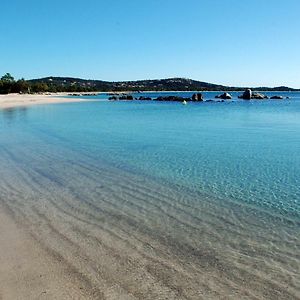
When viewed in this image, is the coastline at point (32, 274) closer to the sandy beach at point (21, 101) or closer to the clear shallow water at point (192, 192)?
the clear shallow water at point (192, 192)

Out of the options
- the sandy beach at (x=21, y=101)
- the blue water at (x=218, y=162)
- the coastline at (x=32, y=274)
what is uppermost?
the coastline at (x=32, y=274)

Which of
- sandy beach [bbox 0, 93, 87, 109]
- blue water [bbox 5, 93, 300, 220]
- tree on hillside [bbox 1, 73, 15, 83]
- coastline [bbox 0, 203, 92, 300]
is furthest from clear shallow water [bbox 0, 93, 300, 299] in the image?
tree on hillside [bbox 1, 73, 15, 83]

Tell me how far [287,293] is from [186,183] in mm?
6792

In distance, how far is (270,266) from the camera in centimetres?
676

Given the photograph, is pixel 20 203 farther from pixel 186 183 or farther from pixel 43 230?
pixel 186 183

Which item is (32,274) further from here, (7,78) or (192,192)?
(7,78)

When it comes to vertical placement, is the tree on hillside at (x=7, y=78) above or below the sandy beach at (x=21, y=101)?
above

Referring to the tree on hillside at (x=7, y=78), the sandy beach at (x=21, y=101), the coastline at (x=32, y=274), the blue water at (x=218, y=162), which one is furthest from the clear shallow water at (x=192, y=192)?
the tree on hillside at (x=7, y=78)

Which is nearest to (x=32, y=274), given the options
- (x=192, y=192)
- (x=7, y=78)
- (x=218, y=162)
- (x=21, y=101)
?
(x=192, y=192)

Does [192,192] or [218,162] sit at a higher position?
[192,192]

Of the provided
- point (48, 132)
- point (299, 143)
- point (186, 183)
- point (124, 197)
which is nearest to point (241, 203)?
point (186, 183)

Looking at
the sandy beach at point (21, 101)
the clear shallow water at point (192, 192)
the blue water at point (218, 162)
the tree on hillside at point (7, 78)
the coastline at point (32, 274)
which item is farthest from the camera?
the tree on hillside at point (7, 78)

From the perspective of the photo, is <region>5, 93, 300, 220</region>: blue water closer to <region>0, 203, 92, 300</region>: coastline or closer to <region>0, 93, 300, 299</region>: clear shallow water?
<region>0, 93, 300, 299</region>: clear shallow water

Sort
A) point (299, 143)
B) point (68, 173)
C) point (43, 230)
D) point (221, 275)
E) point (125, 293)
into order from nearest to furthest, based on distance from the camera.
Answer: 1. point (125, 293)
2. point (221, 275)
3. point (43, 230)
4. point (68, 173)
5. point (299, 143)
